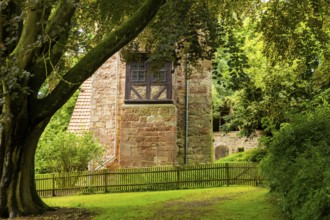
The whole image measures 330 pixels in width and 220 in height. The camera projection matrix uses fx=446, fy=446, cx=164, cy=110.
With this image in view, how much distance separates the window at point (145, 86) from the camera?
723 inches

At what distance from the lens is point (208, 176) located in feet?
52.5

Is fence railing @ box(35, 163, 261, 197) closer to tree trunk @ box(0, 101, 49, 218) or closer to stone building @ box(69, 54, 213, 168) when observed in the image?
stone building @ box(69, 54, 213, 168)

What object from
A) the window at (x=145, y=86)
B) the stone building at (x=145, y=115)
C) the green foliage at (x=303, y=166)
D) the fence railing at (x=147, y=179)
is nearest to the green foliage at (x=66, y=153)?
the fence railing at (x=147, y=179)

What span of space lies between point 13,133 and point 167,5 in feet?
13.1

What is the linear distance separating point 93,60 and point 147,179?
8384 millimetres

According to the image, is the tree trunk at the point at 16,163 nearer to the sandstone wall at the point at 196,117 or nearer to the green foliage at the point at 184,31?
the green foliage at the point at 184,31

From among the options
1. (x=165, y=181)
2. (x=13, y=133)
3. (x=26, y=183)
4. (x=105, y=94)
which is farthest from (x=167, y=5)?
(x=105, y=94)

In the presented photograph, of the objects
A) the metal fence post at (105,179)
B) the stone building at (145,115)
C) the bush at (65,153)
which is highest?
the stone building at (145,115)

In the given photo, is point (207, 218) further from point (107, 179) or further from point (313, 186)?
point (107, 179)

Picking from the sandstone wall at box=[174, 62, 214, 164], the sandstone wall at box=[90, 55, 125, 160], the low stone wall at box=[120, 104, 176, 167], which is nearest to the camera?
the low stone wall at box=[120, 104, 176, 167]

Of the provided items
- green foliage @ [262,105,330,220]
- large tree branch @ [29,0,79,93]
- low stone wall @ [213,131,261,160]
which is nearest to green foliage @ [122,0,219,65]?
large tree branch @ [29,0,79,93]

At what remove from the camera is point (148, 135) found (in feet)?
60.4

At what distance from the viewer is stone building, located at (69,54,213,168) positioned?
18.3m

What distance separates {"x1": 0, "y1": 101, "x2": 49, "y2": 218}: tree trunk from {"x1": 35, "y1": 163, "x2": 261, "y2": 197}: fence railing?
697 centimetres
